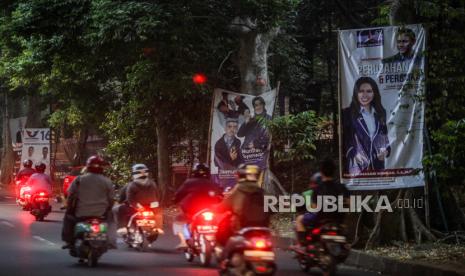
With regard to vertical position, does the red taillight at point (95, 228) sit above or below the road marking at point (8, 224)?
above

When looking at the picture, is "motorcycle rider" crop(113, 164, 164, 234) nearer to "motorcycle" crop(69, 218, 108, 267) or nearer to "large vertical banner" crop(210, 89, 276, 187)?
"motorcycle" crop(69, 218, 108, 267)

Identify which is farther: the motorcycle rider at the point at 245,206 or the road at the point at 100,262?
the road at the point at 100,262

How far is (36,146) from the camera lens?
3434 centimetres

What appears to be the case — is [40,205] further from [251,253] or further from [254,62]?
[251,253]

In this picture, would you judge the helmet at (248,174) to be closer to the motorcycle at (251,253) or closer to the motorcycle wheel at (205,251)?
the motorcycle at (251,253)

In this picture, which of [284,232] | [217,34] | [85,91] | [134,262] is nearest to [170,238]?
[284,232]

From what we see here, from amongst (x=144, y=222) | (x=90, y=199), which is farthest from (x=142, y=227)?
(x=90, y=199)

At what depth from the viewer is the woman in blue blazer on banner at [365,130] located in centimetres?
1277

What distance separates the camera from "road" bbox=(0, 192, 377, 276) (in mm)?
10945

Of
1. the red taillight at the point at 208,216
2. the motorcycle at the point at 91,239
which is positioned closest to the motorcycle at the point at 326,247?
the red taillight at the point at 208,216

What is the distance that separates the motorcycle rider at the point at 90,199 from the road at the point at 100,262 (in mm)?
551

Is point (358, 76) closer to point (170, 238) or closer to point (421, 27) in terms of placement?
point (421, 27)

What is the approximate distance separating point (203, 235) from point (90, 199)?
1.94m

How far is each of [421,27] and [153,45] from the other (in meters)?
7.52
